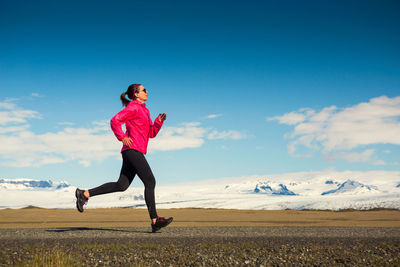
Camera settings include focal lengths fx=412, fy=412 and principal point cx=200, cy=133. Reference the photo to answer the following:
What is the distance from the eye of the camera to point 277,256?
454cm

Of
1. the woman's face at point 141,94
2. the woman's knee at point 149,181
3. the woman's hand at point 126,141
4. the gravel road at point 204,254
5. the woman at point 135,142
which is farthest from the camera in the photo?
the woman's face at point 141,94

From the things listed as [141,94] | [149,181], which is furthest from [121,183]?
[141,94]

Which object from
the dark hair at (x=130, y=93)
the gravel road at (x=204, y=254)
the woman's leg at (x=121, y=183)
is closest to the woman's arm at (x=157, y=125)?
the dark hair at (x=130, y=93)

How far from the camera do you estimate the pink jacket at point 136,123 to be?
6891mm

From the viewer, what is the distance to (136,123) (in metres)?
7.00

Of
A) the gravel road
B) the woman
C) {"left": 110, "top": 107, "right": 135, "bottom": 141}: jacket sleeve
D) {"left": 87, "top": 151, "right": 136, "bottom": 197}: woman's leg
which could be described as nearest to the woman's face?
the woman

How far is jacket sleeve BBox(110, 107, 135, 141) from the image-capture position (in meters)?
6.74

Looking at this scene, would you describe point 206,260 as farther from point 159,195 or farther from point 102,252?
point 159,195

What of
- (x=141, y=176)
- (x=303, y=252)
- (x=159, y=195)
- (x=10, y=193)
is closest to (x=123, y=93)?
(x=141, y=176)

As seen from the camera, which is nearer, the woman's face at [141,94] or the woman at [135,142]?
the woman at [135,142]

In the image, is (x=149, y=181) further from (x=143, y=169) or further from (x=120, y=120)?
(x=120, y=120)

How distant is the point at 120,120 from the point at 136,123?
30cm

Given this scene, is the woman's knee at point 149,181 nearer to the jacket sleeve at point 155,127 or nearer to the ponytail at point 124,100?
the jacket sleeve at point 155,127

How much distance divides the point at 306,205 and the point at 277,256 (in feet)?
157
